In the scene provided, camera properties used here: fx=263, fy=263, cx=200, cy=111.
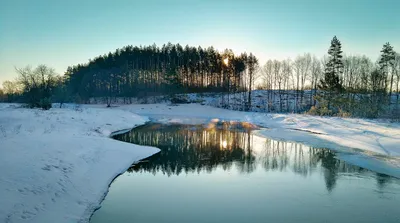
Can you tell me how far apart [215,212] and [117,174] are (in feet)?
18.3

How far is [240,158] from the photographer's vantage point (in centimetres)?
1537

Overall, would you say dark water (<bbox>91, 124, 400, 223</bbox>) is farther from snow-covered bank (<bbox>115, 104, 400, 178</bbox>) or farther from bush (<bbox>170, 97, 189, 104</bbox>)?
bush (<bbox>170, 97, 189, 104</bbox>)

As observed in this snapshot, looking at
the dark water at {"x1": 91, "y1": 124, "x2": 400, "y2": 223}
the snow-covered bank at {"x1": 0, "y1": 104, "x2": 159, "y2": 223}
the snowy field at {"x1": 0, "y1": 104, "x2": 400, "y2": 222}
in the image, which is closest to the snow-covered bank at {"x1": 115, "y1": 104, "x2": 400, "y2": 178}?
the snowy field at {"x1": 0, "y1": 104, "x2": 400, "y2": 222}

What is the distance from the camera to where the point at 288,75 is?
2468 inches

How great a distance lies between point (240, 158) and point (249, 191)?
555 cm

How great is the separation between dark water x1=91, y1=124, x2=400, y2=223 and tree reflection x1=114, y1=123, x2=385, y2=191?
0.16 feet

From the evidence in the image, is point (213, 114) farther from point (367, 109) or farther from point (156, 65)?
point (156, 65)

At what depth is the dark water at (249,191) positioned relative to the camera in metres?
7.75

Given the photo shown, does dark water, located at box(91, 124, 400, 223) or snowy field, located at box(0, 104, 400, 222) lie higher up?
snowy field, located at box(0, 104, 400, 222)

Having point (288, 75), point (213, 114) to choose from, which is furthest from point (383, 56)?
point (213, 114)

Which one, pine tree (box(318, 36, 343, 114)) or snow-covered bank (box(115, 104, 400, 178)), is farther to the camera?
pine tree (box(318, 36, 343, 114))

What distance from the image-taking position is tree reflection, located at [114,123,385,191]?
12828 mm

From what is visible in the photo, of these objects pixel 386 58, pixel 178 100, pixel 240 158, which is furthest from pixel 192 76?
pixel 240 158

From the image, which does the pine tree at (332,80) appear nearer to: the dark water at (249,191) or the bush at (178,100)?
the dark water at (249,191)
